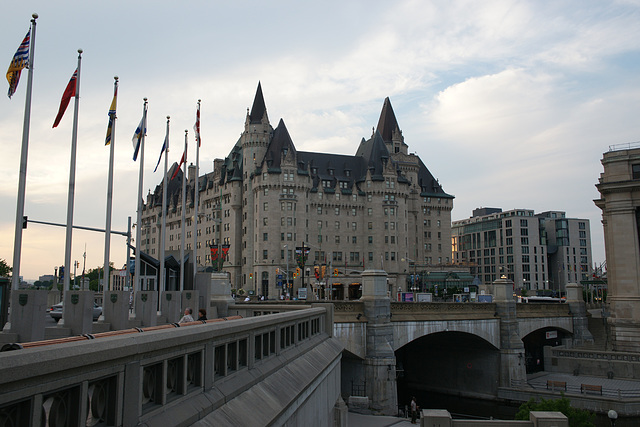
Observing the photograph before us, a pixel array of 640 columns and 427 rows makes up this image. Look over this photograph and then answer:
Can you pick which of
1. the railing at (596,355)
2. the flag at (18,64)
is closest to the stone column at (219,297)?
the flag at (18,64)

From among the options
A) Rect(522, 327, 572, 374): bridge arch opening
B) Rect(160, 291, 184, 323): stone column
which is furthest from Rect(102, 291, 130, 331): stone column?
Rect(522, 327, 572, 374): bridge arch opening

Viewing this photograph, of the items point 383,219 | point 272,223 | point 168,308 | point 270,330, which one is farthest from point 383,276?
point 383,219

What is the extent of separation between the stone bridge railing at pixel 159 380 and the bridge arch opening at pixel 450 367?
3685 centimetres

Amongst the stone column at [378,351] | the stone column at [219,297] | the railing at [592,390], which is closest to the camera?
the stone column at [219,297]

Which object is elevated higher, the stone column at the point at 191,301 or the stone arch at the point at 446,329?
the stone column at the point at 191,301

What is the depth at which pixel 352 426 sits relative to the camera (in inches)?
1217

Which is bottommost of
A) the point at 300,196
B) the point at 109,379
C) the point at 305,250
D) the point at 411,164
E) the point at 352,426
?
the point at 352,426

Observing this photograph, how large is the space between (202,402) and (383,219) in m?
113

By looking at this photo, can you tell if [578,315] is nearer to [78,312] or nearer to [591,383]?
[591,383]

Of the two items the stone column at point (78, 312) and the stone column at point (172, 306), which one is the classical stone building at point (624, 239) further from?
the stone column at point (78, 312)

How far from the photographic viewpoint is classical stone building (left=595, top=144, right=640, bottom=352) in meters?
56.6

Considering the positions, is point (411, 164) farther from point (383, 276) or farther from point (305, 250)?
point (383, 276)

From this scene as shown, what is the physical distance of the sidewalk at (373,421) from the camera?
31500 mm

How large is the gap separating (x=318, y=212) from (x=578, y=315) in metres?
65.0
